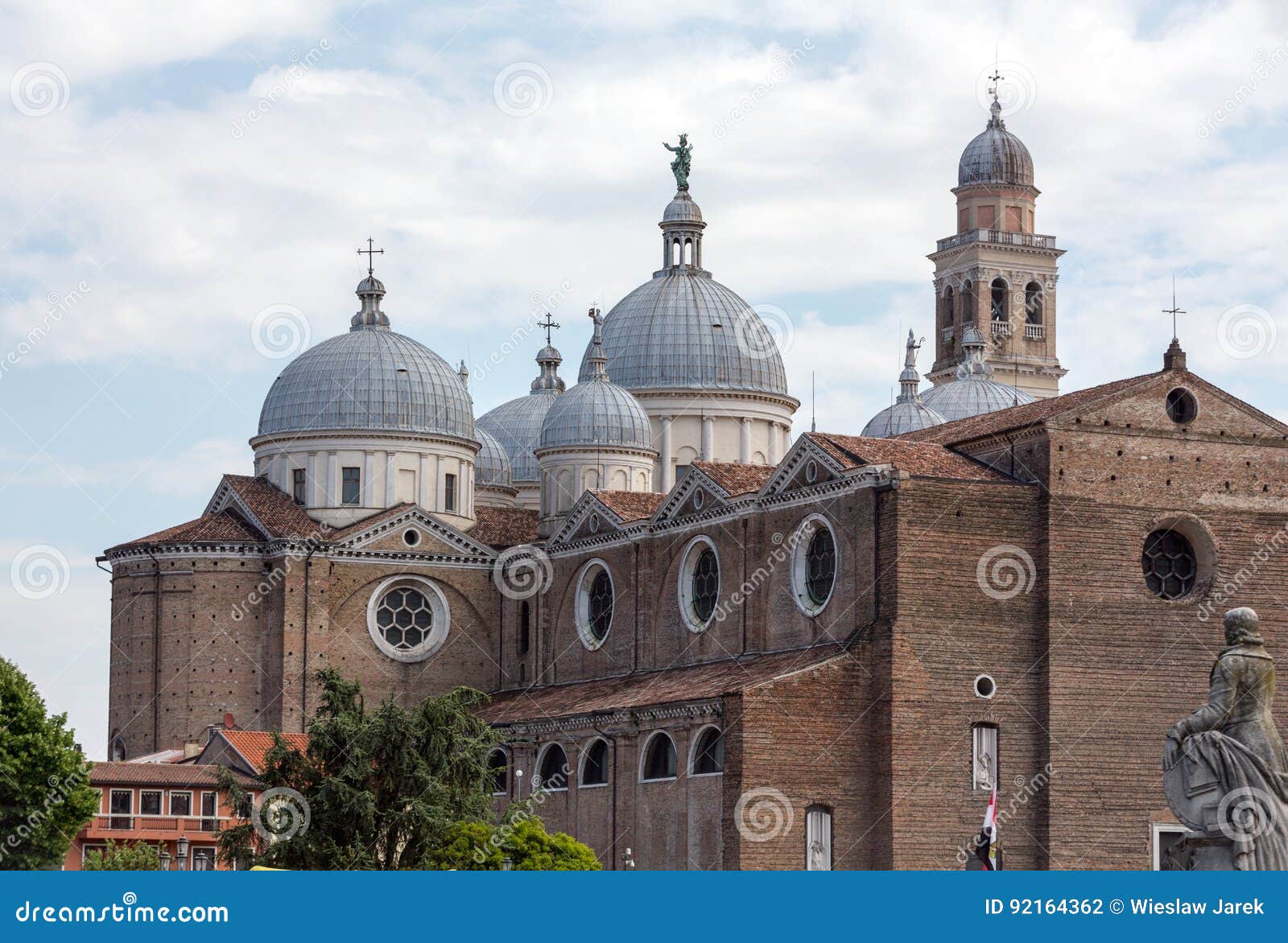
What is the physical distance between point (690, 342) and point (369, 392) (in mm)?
10742

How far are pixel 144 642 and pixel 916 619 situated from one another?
2201 cm

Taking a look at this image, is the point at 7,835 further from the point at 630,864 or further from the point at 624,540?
the point at 624,540

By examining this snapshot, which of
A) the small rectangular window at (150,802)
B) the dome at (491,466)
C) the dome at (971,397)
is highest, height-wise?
the dome at (971,397)

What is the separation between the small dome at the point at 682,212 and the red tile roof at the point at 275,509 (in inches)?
615

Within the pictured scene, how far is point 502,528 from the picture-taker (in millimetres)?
67375

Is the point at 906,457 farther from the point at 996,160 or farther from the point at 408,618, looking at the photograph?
the point at 996,160

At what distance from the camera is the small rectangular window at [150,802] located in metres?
54.8

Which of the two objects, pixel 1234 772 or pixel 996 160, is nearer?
pixel 1234 772

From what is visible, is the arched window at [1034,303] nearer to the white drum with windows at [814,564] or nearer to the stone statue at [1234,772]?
the white drum with windows at [814,564]

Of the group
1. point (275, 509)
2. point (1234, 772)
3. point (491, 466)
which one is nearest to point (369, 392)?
point (275, 509)

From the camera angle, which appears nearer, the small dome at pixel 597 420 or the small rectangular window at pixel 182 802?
the small rectangular window at pixel 182 802

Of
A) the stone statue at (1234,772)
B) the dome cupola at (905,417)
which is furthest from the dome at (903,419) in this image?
the stone statue at (1234,772)

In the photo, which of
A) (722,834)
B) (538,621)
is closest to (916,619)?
(722,834)

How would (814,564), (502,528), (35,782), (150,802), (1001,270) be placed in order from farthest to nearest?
(1001,270) < (502,528) < (150,802) < (814,564) < (35,782)
